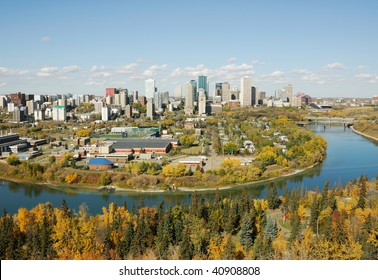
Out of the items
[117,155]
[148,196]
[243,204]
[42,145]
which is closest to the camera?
[243,204]

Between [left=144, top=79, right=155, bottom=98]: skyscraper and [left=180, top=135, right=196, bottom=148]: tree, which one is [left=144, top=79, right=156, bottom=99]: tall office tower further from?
[left=180, top=135, right=196, bottom=148]: tree

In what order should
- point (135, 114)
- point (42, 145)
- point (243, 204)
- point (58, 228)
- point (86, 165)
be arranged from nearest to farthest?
point (58, 228) → point (243, 204) → point (86, 165) → point (42, 145) → point (135, 114)

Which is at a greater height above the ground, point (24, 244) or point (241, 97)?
point (241, 97)

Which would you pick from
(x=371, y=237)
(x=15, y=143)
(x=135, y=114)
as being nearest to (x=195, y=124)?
(x=135, y=114)

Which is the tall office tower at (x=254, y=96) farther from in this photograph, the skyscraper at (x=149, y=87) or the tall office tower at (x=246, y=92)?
the skyscraper at (x=149, y=87)

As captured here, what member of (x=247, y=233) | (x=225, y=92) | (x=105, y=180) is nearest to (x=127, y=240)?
(x=247, y=233)

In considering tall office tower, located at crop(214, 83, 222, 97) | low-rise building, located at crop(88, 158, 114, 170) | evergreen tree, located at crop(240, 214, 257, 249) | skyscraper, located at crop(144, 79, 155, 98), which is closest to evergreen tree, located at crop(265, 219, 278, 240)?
evergreen tree, located at crop(240, 214, 257, 249)

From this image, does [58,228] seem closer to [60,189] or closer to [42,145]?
[60,189]
